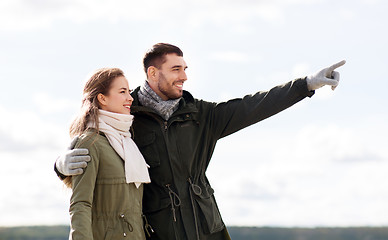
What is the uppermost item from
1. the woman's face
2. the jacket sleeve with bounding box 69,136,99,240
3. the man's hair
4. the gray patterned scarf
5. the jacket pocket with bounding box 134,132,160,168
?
the man's hair

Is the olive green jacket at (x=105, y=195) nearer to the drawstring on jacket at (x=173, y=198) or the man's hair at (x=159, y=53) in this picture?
the drawstring on jacket at (x=173, y=198)

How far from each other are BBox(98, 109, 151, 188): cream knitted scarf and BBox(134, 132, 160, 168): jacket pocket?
33 cm

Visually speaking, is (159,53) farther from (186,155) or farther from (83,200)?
(83,200)

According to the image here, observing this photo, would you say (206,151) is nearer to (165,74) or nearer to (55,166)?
(165,74)

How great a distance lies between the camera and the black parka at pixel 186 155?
412 cm

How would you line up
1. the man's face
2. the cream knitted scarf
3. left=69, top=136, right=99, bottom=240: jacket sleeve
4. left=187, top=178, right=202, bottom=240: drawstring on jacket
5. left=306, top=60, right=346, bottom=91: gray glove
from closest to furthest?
left=69, top=136, right=99, bottom=240: jacket sleeve < the cream knitted scarf < left=306, top=60, right=346, bottom=91: gray glove < left=187, top=178, right=202, bottom=240: drawstring on jacket < the man's face

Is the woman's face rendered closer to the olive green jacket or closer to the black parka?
the olive green jacket

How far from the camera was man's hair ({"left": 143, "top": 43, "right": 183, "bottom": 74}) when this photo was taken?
14.3 feet

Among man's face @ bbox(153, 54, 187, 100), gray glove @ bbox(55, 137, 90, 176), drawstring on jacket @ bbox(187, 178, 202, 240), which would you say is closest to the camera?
gray glove @ bbox(55, 137, 90, 176)

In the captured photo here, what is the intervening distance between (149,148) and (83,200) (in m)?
0.81

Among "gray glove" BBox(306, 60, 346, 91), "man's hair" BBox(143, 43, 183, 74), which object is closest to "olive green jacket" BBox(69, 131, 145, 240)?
"man's hair" BBox(143, 43, 183, 74)

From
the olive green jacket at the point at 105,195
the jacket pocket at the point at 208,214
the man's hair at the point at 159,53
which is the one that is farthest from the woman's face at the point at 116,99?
the jacket pocket at the point at 208,214

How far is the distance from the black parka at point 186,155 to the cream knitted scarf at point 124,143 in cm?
36

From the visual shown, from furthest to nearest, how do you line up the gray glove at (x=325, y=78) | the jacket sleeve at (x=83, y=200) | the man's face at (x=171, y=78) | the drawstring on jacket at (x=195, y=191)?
1. the man's face at (x=171, y=78)
2. the drawstring on jacket at (x=195, y=191)
3. the gray glove at (x=325, y=78)
4. the jacket sleeve at (x=83, y=200)
